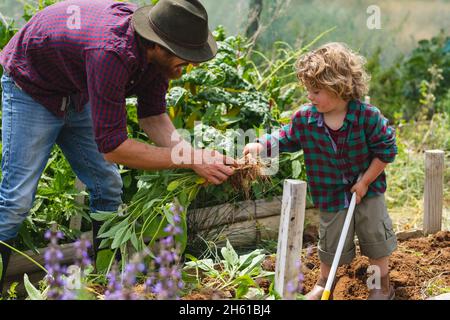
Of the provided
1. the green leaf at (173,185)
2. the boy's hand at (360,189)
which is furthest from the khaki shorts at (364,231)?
the green leaf at (173,185)

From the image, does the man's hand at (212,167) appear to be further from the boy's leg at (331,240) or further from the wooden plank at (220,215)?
the wooden plank at (220,215)

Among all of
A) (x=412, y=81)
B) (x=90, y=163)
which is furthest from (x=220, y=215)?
(x=412, y=81)

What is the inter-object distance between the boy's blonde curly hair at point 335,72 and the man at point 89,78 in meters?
0.43

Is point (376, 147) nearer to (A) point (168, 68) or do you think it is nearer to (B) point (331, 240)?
(B) point (331, 240)

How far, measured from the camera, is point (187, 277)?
2996mm

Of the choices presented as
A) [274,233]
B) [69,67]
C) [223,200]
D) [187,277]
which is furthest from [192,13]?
[274,233]

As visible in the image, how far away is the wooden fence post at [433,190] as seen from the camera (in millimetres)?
3760

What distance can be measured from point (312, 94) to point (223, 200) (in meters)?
1.23

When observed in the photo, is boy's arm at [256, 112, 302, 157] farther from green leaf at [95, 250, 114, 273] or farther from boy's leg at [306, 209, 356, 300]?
green leaf at [95, 250, 114, 273]

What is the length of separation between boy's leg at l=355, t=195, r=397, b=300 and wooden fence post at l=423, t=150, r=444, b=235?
0.91m

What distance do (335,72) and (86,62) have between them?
106 cm

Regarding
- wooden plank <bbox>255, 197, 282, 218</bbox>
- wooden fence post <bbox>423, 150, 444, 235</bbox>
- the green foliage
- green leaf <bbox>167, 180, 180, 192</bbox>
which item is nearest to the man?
green leaf <bbox>167, 180, 180, 192</bbox>

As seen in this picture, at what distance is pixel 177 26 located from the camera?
2.65 m
